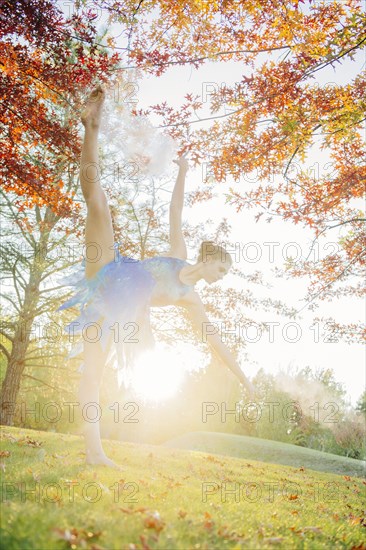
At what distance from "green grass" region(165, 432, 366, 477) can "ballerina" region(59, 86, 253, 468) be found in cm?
1003

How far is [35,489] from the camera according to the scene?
2.79 metres

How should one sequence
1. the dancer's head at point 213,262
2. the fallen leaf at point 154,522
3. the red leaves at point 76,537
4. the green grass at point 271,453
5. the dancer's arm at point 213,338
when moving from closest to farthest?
the red leaves at point 76,537, the fallen leaf at point 154,522, the dancer's arm at point 213,338, the dancer's head at point 213,262, the green grass at point 271,453

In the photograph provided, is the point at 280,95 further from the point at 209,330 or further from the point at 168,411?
the point at 168,411

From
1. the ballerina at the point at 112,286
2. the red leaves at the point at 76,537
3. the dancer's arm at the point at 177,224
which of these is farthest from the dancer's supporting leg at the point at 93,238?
the red leaves at the point at 76,537

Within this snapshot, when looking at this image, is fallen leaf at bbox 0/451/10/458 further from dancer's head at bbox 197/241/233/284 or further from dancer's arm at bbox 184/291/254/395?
dancer's head at bbox 197/241/233/284

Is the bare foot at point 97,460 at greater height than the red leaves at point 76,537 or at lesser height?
lesser

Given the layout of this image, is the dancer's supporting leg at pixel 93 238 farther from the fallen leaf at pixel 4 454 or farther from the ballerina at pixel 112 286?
the fallen leaf at pixel 4 454

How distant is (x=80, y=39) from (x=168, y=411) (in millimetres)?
19410

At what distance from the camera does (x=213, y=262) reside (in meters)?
3.93

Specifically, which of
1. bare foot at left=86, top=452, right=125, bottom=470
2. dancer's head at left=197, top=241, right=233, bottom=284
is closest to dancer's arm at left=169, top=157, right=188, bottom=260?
dancer's head at left=197, top=241, right=233, bottom=284

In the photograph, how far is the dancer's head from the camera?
155 inches

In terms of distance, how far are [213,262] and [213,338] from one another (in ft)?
2.18

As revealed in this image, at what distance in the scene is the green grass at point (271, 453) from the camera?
12594 millimetres

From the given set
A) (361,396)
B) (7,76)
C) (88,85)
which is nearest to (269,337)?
(88,85)
